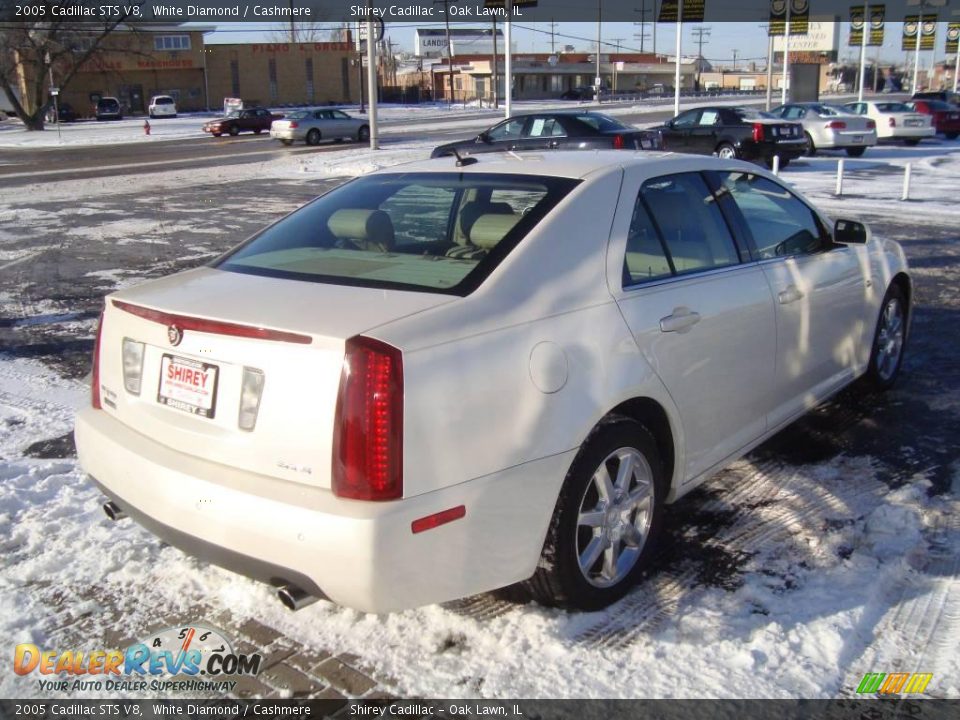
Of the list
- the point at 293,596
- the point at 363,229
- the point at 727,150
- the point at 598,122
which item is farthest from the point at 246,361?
the point at 727,150

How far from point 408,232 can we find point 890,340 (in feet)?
11.4

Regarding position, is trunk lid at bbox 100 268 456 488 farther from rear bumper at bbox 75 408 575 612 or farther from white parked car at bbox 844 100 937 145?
white parked car at bbox 844 100 937 145

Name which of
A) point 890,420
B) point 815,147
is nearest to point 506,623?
point 890,420

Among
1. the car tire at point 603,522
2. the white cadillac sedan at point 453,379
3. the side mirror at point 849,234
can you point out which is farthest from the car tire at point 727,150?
the car tire at point 603,522

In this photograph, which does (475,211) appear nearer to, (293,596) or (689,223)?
(689,223)

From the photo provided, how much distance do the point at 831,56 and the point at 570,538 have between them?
295 feet

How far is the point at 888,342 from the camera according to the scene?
5.66 meters

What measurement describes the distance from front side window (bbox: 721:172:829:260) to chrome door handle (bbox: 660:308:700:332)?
0.87 metres

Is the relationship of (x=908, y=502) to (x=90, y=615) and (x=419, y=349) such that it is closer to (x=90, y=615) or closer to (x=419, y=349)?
(x=419, y=349)

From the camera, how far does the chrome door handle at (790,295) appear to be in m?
4.18

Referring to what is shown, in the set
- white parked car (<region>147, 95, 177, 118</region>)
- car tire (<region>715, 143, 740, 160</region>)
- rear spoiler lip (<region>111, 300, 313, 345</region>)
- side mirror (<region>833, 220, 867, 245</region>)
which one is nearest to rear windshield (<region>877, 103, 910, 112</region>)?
car tire (<region>715, 143, 740, 160</region>)

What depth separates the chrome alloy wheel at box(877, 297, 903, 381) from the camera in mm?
5562

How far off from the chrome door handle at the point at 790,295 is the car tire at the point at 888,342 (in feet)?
4.42

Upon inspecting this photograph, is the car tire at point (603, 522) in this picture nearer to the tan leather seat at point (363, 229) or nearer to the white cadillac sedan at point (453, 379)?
the white cadillac sedan at point (453, 379)
